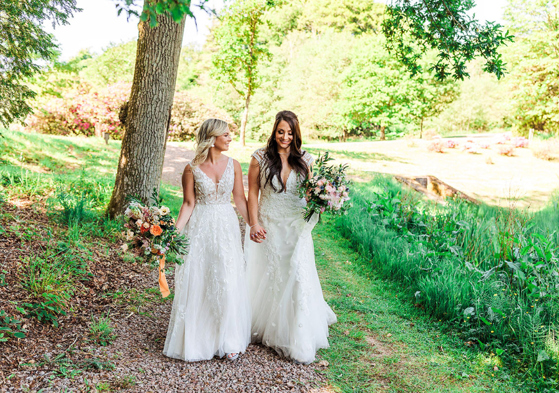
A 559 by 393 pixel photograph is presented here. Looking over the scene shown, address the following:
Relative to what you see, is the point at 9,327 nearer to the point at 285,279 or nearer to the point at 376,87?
the point at 285,279

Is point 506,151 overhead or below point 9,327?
overhead

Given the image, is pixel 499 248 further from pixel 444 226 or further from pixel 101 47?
pixel 101 47

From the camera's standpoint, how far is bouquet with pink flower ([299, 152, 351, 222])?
3.54m

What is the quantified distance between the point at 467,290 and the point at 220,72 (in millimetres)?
15218

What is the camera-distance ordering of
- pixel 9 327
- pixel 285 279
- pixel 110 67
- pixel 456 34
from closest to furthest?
1. pixel 9 327
2. pixel 285 279
3. pixel 456 34
4. pixel 110 67

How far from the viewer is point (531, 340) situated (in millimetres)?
3689

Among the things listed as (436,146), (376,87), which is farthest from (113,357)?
(376,87)

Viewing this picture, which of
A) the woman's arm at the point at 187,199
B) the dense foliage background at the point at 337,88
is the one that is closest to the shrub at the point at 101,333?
the woman's arm at the point at 187,199

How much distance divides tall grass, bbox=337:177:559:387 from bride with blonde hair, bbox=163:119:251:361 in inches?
98.0

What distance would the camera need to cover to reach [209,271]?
3.53 meters

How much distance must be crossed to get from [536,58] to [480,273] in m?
24.5

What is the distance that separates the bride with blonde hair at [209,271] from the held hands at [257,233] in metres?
0.20

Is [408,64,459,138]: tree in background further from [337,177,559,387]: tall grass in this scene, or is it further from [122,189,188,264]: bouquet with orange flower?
[122,189,188,264]: bouquet with orange flower

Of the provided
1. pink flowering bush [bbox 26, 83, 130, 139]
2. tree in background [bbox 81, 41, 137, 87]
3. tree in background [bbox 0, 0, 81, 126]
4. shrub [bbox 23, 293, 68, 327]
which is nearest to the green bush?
shrub [bbox 23, 293, 68, 327]
